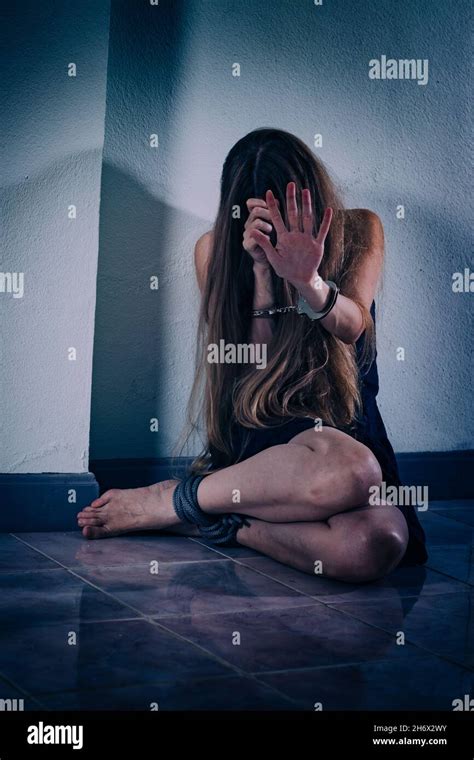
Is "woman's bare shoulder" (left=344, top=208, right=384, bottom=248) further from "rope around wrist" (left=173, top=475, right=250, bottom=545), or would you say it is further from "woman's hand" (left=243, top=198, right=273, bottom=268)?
"rope around wrist" (left=173, top=475, right=250, bottom=545)

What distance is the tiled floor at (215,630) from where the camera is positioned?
5.31ft

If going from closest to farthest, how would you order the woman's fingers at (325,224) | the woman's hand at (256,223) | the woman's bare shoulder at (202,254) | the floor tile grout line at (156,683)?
the floor tile grout line at (156,683) < the woman's fingers at (325,224) < the woman's hand at (256,223) < the woman's bare shoulder at (202,254)

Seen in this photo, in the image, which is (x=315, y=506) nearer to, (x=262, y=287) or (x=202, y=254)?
(x=262, y=287)

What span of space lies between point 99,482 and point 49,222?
2.44 feet

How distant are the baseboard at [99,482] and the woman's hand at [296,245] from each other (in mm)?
824

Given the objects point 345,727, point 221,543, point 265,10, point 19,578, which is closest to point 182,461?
point 221,543

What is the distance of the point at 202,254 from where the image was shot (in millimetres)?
2740

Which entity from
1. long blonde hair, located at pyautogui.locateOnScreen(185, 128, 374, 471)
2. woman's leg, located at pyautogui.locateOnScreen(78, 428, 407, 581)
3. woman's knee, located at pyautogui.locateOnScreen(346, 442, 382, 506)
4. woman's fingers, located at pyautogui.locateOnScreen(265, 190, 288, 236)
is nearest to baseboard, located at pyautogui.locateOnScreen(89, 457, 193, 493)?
long blonde hair, located at pyautogui.locateOnScreen(185, 128, 374, 471)

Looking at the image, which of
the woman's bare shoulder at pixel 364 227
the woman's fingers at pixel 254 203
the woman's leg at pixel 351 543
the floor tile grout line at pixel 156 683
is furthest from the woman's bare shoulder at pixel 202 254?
the floor tile grout line at pixel 156 683

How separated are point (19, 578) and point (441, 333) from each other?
63.6 inches

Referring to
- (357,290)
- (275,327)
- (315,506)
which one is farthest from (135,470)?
(357,290)

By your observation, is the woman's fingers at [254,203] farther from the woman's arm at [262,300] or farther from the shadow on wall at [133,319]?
the shadow on wall at [133,319]

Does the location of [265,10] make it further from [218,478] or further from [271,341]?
[218,478]

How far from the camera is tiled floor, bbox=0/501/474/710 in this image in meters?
1.62
